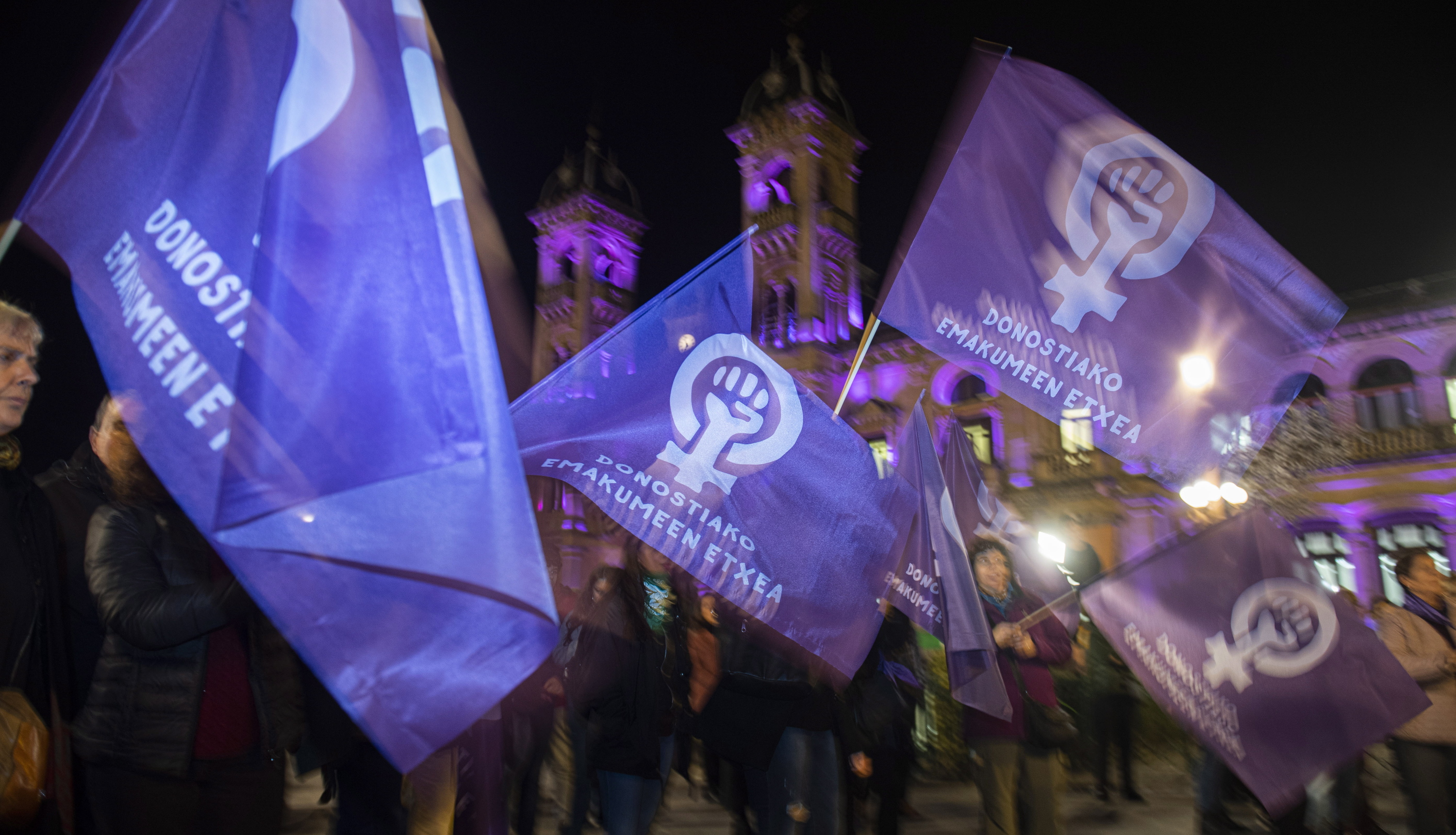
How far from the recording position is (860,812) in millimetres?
7824

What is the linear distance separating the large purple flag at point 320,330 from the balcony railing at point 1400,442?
27602 mm

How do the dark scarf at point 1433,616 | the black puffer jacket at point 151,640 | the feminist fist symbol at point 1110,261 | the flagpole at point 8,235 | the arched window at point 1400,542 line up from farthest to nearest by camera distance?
the arched window at point 1400,542
the dark scarf at point 1433,616
the feminist fist symbol at point 1110,261
the black puffer jacket at point 151,640
the flagpole at point 8,235

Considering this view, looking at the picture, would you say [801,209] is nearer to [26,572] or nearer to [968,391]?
[968,391]

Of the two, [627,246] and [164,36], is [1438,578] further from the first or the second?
[627,246]

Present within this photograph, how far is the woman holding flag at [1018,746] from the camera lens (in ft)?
16.1

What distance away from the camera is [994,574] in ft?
17.7

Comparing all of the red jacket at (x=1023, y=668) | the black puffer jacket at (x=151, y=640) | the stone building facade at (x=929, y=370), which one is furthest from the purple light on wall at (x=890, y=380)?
the black puffer jacket at (x=151, y=640)

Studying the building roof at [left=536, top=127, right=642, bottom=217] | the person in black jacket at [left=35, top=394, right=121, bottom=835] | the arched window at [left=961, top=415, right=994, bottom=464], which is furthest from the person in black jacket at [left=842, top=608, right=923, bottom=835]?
the building roof at [left=536, top=127, right=642, bottom=217]

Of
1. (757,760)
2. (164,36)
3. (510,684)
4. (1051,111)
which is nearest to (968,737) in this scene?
(757,760)

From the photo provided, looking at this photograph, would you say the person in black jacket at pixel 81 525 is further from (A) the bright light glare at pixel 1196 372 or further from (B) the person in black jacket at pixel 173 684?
(A) the bright light glare at pixel 1196 372

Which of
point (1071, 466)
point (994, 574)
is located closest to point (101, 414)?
point (994, 574)

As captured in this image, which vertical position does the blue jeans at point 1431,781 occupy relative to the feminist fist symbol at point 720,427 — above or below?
below

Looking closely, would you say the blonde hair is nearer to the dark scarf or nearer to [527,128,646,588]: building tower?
the dark scarf

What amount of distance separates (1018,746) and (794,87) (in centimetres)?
3337
